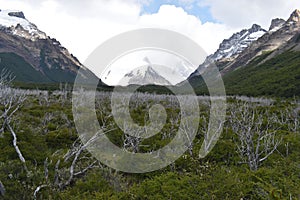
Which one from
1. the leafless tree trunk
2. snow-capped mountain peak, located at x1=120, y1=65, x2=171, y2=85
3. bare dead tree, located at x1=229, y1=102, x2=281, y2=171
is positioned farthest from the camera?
bare dead tree, located at x1=229, y1=102, x2=281, y2=171

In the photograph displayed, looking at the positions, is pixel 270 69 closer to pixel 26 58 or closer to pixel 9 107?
pixel 9 107

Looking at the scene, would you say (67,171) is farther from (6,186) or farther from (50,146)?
(50,146)

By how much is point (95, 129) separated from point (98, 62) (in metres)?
7.47

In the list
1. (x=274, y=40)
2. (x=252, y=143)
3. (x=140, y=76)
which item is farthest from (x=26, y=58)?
(x=252, y=143)

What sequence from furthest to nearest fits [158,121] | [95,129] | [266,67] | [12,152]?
1. [266,67]
2. [158,121]
3. [95,129]
4. [12,152]

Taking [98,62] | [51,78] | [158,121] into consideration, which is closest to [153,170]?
[98,62]

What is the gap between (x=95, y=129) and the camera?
14125 millimetres

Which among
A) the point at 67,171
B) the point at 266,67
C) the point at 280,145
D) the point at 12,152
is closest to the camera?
the point at 67,171

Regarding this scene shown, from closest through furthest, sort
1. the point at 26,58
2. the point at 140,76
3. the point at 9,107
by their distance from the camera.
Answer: the point at 9,107 → the point at 140,76 → the point at 26,58

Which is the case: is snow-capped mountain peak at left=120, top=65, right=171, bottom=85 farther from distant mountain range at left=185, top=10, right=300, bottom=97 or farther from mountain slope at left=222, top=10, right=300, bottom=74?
mountain slope at left=222, top=10, right=300, bottom=74

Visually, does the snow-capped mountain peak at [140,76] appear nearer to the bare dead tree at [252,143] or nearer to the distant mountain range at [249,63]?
the bare dead tree at [252,143]

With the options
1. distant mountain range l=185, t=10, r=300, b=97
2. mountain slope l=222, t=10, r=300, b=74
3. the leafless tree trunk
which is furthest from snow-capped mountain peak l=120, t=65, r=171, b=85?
mountain slope l=222, t=10, r=300, b=74

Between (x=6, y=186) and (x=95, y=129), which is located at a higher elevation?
(x=95, y=129)

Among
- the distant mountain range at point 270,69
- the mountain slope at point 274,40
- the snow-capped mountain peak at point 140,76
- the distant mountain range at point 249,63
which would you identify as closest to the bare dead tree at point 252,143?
the distant mountain range at point 270,69
